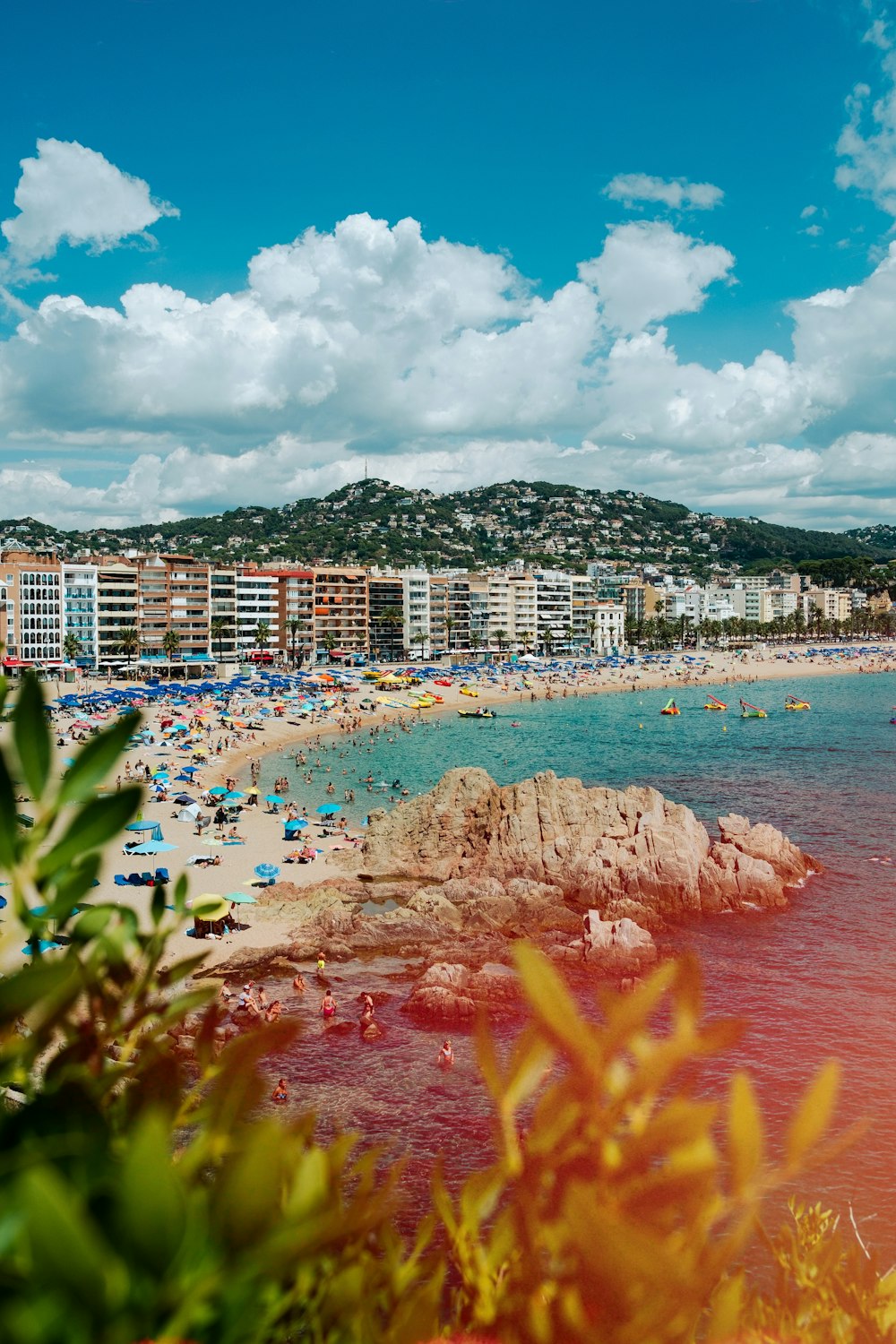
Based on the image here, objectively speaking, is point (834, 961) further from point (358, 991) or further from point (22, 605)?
point (22, 605)

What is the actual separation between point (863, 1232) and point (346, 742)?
169 ft

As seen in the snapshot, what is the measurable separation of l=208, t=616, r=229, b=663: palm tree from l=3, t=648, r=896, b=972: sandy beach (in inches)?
707

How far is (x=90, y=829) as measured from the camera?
60.2 inches

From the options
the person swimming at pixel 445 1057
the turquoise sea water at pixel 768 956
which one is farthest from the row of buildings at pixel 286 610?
the person swimming at pixel 445 1057

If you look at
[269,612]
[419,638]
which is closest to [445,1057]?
[269,612]

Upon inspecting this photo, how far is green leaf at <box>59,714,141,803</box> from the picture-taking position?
4.93 ft

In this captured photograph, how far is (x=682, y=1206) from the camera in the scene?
187cm

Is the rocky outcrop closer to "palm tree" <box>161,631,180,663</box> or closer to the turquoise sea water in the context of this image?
the turquoise sea water

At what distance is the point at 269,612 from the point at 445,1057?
88447mm

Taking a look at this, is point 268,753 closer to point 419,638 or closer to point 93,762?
point 93,762

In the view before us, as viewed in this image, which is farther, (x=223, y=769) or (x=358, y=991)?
(x=223, y=769)

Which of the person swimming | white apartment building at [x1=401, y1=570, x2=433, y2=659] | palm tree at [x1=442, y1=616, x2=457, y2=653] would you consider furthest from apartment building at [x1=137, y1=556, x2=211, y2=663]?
the person swimming

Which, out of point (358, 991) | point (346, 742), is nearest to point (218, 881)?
point (358, 991)

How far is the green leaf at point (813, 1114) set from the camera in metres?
1.75
